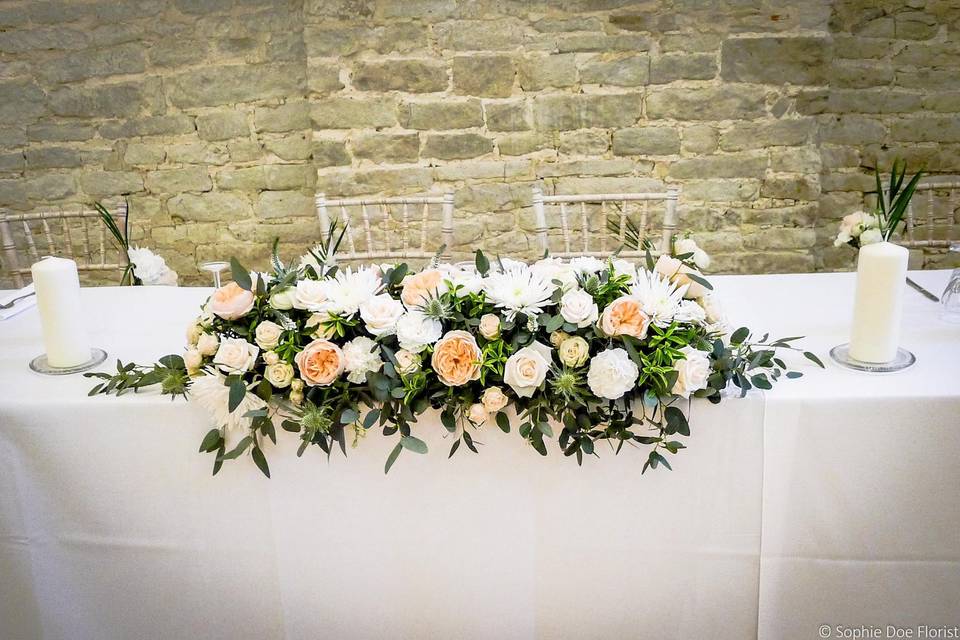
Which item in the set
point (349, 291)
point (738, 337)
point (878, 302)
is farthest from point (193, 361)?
point (878, 302)

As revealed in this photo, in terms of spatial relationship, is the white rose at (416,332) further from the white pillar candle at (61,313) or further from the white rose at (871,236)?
the white rose at (871,236)

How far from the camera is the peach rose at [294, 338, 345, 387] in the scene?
1126mm

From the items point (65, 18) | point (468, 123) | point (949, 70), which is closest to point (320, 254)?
point (468, 123)

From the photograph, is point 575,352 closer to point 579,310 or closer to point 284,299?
point 579,310

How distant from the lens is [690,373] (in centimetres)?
112

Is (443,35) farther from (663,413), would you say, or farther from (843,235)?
(663,413)

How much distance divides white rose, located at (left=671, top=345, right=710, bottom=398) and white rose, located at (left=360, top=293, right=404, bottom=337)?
0.40 metres

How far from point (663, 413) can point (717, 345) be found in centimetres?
13

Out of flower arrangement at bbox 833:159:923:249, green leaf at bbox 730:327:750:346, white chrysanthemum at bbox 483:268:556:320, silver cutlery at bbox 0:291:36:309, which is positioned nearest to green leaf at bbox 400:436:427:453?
white chrysanthemum at bbox 483:268:556:320

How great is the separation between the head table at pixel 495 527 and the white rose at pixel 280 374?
0.14 m

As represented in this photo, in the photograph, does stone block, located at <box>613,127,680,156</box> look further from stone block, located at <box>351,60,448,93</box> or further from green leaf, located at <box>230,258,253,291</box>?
green leaf, located at <box>230,258,253,291</box>

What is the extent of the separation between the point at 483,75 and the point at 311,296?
2097mm

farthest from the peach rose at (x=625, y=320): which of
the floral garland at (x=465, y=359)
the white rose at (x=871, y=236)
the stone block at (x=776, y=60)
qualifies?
the stone block at (x=776, y=60)

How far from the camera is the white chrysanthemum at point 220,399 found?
46.3 inches
